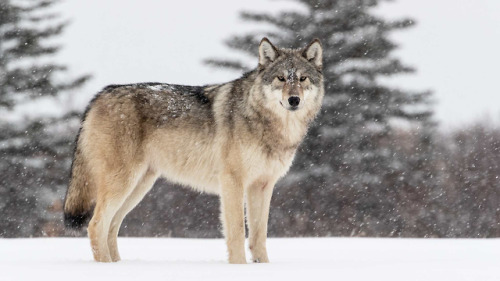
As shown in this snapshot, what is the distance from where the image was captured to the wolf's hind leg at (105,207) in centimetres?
679

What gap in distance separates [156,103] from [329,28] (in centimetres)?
1374

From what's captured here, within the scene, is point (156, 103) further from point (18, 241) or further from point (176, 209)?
point (176, 209)

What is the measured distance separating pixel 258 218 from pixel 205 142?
3.02 ft

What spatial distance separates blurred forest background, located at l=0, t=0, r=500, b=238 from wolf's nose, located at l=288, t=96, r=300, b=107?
40.9 ft

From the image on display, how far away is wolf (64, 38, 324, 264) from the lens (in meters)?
6.69

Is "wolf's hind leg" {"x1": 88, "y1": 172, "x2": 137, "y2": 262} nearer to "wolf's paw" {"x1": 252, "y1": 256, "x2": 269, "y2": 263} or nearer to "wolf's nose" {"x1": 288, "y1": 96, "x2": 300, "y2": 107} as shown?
"wolf's paw" {"x1": 252, "y1": 256, "x2": 269, "y2": 263}

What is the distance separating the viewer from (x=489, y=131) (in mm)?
24891

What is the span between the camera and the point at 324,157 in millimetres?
19359

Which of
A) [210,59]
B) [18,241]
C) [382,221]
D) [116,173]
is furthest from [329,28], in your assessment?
[116,173]

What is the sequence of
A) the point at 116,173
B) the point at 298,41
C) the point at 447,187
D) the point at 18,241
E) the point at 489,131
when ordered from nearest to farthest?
the point at 116,173
the point at 18,241
the point at 298,41
the point at 447,187
the point at 489,131

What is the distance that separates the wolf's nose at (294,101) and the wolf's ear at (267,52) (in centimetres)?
60

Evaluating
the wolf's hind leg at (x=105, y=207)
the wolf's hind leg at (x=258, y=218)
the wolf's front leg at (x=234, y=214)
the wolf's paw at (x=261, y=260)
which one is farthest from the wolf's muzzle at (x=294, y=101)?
the wolf's hind leg at (x=105, y=207)

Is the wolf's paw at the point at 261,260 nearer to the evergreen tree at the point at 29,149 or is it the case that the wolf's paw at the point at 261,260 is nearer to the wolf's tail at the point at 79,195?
the wolf's tail at the point at 79,195

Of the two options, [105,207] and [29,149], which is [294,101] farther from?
[29,149]
